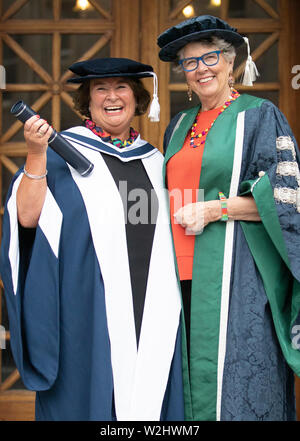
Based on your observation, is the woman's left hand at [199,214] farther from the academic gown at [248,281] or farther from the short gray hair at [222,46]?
the short gray hair at [222,46]

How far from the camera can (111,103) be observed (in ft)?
7.93

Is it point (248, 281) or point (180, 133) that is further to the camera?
point (180, 133)

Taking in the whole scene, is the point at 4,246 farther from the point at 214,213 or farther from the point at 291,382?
the point at 291,382

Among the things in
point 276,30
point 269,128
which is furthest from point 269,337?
point 276,30

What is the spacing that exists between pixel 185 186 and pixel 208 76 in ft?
1.51

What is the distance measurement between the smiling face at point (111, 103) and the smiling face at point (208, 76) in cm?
31

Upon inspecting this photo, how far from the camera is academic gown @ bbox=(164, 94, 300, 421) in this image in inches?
82.7

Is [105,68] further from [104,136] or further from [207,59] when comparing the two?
[207,59]

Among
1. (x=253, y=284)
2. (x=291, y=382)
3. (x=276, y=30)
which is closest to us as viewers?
(x=253, y=284)

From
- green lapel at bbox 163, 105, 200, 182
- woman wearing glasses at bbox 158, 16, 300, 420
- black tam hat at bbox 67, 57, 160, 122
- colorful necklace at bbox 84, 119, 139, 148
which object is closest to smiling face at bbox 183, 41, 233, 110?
woman wearing glasses at bbox 158, 16, 300, 420

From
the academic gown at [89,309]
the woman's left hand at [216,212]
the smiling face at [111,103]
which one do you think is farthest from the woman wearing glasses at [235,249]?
the smiling face at [111,103]

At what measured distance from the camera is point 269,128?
7.07 ft

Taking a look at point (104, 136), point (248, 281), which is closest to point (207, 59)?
point (104, 136)

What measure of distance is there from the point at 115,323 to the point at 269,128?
97 centimetres
